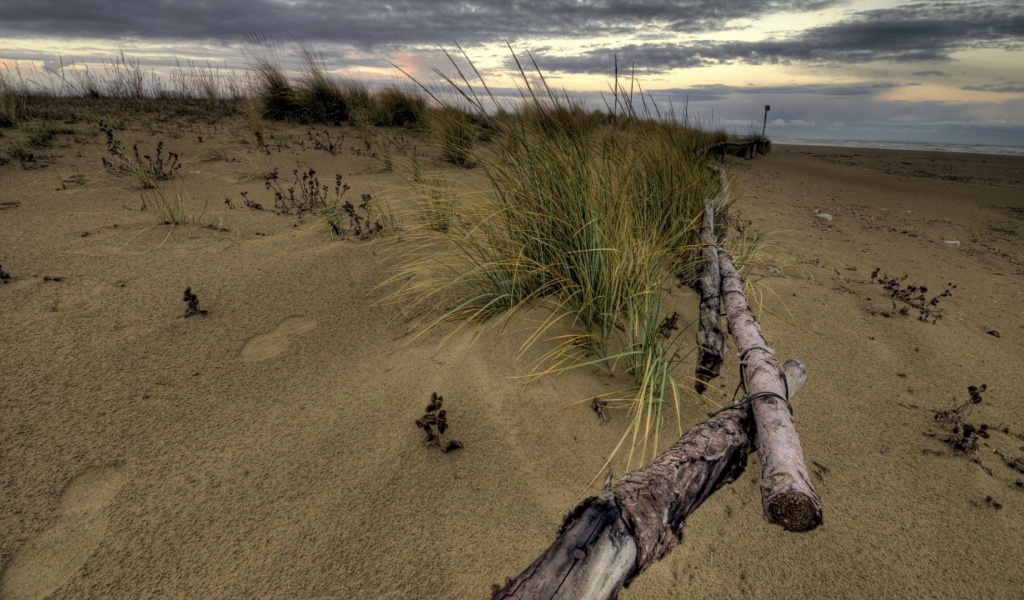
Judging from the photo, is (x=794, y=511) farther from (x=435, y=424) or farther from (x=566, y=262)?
(x=566, y=262)

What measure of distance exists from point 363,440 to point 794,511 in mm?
1415

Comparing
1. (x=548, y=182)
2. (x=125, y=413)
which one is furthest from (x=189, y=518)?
(x=548, y=182)

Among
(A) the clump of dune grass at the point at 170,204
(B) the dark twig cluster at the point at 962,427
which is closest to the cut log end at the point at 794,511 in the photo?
(B) the dark twig cluster at the point at 962,427

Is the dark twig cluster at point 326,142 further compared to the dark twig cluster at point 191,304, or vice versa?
the dark twig cluster at point 326,142

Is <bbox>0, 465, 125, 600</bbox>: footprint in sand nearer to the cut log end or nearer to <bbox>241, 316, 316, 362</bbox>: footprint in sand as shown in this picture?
<bbox>241, 316, 316, 362</bbox>: footprint in sand

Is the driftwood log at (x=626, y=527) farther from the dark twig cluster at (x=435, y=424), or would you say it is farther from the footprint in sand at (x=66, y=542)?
the footprint in sand at (x=66, y=542)

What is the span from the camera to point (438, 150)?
302 inches

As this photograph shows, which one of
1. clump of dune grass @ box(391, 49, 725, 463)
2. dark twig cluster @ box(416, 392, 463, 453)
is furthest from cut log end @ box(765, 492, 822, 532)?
dark twig cluster @ box(416, 392, 463, 453)

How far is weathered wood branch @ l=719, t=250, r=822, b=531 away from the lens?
1140 millimetres

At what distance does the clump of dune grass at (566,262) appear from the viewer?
2.17 m

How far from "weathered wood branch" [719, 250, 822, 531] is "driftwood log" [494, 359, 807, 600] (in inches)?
5.5

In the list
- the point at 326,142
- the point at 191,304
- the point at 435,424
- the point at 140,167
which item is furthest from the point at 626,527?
the point at 326,142

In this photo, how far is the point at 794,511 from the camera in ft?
3.74

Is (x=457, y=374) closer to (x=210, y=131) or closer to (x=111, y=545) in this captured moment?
(x=111, y=545)
